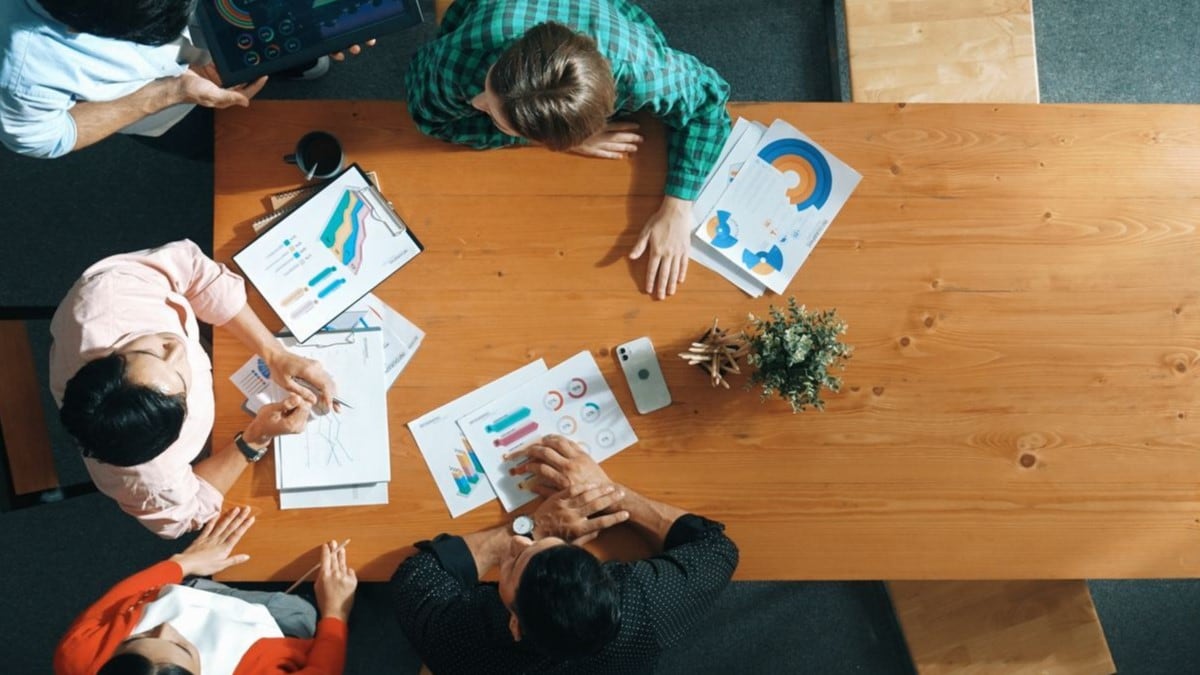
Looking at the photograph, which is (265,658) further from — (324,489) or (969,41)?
(969,41)

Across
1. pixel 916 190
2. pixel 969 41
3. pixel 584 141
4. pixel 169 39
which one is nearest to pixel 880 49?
pixel 969 41

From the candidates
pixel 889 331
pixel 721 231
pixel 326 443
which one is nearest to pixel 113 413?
pixel 326 443

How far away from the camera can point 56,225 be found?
2463mm

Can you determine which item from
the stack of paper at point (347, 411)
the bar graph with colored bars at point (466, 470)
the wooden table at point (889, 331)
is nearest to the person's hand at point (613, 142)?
the wooden table at point (889, 331)

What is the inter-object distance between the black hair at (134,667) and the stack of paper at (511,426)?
56 centimetres

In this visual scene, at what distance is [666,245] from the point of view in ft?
5.40

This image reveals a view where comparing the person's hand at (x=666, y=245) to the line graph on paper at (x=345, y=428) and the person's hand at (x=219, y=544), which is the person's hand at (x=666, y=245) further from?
the person's hand at (x=219, y=544)

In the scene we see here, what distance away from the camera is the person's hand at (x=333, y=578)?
1629 millimetres

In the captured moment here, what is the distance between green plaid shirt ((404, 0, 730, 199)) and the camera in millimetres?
1547

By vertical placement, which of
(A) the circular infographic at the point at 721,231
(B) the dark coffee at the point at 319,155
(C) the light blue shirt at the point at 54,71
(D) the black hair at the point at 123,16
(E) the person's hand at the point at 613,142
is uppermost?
(D) the black hair at the point at 123,16

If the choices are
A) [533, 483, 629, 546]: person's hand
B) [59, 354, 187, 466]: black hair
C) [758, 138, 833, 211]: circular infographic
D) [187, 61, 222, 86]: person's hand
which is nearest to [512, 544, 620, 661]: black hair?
[533, 483, 629, 546]: person's hand

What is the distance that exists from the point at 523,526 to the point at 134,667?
2.35ft

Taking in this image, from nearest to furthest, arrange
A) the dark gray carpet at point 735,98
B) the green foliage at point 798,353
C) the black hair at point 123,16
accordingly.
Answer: the black hair at point 123,16
the green foliage at point 798,353
the dark gray carpet at point 735,98

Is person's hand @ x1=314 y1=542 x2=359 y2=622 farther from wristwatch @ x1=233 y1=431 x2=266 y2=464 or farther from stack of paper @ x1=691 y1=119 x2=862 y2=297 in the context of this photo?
stack of paper @ x1=691 y1=119 x2=862 y2=297
